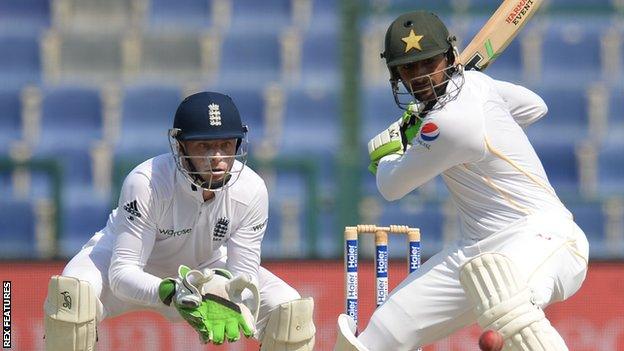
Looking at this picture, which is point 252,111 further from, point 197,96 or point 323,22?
point 197,96

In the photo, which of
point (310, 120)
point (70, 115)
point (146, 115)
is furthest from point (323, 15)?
point (70, 115)

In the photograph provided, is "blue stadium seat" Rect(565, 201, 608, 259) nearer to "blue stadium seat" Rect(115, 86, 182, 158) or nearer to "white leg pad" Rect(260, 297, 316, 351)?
"blue stadium seat" Rect(115, 86, 182, 158)

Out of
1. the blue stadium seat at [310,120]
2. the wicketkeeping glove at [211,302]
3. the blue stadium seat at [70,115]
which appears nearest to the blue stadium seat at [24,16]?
the blue stadium seat at [70,115]

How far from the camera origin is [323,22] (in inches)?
271

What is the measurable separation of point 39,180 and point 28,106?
0.67m

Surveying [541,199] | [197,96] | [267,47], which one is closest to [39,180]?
[267,47]

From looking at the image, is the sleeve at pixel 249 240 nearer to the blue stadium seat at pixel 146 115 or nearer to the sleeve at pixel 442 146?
the sleeve at pixel 442 146

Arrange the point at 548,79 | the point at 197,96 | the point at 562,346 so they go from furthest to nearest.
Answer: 1. the point at 548,79
2. the point at 197,96
3. the point at 562,346

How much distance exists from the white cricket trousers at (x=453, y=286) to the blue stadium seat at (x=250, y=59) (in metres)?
3.25

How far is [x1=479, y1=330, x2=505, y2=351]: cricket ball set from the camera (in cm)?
324

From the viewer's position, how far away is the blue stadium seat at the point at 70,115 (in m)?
6.81

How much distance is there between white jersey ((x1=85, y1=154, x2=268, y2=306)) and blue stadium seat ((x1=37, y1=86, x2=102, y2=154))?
271 cm

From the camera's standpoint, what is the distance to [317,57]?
680 centimetres

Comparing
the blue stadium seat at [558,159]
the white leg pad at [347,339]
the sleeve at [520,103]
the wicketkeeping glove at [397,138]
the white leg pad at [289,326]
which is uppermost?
the sleeve at [520,103]
